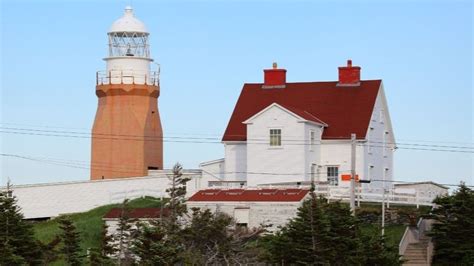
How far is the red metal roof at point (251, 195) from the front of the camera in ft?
158

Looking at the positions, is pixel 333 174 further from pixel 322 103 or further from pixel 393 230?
pixel 393 230

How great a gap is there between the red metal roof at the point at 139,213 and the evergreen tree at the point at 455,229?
9.93m

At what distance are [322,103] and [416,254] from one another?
13.6 m

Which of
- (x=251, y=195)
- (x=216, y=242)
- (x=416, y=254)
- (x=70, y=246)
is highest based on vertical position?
(x=251, y=195)

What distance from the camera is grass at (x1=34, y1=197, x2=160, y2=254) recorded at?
1844 inches

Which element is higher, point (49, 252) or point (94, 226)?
point (94, 226)

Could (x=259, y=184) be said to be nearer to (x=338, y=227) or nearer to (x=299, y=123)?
Answer: (x=299, y=123)

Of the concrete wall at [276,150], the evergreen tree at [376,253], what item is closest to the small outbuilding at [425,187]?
the concrete wall at [276,150]

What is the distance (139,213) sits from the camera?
49.2 meters

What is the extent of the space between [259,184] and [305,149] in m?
2.48

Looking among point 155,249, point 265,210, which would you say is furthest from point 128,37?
point 155,249

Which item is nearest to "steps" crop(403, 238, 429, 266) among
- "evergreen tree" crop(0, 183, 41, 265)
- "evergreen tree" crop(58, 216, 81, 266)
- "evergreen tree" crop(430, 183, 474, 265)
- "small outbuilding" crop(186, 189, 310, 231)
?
"evergreen tree" crop(430, 183, 474, 265)

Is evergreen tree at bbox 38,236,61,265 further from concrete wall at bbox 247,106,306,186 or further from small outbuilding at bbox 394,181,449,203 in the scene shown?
small outbuilding at bbox 394,181,449,203

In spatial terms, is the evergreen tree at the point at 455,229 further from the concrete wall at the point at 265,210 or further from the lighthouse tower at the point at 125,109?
the lighthouse tower at the point at 125,109
